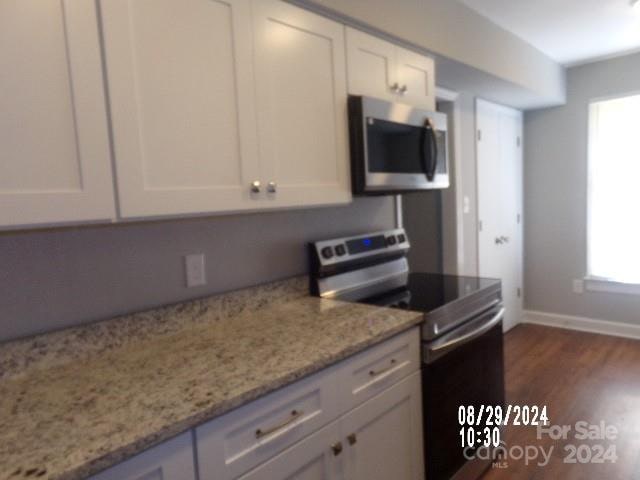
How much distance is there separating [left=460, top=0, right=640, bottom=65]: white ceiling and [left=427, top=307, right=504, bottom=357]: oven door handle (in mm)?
1728

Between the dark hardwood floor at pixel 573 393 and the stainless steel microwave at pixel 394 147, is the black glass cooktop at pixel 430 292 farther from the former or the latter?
the dark hardwood floor at pixel 573 393

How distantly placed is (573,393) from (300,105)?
8.35 feet

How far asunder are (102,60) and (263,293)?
1033 millimetres

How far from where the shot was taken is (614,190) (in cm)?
367

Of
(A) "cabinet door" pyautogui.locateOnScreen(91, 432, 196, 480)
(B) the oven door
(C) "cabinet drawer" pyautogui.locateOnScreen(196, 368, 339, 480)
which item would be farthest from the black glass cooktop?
(A) "cabinet door" pyautogui.locateOnScreen(91, 432, 196, 480)

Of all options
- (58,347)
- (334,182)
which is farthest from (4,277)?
(334,182)

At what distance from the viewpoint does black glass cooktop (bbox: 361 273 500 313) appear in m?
1.71

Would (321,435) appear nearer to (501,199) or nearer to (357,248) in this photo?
(357,248)

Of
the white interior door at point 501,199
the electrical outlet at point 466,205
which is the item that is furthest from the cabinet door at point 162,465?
the white interior door at point 501,199

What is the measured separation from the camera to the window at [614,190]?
11.6 ft

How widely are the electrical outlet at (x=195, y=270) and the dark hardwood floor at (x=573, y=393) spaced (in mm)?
1613

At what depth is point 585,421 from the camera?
7.84 ft

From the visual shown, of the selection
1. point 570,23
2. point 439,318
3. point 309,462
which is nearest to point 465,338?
point 439,318

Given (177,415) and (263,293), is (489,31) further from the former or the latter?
(177,415)
